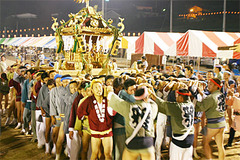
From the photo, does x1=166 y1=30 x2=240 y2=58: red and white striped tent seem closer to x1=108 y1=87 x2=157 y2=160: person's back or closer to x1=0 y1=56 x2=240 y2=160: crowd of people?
x1=0 y1=56 x2=240 y2=160: crowd of people

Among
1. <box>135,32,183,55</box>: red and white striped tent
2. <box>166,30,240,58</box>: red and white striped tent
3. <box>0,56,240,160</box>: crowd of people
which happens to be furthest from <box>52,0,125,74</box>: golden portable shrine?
<box>135,32,183,55</box>: red and white striped tent

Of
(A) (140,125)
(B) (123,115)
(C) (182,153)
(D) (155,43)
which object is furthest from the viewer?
(D) (155,43)

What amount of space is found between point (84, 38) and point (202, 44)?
4.46 meters

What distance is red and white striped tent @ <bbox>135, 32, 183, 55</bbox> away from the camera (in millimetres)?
11305

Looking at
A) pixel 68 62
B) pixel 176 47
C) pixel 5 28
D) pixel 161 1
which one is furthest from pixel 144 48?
pixel 5 28

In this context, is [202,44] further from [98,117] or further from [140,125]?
[140,125]

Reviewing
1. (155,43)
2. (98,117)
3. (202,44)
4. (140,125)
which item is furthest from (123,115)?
(155,43)

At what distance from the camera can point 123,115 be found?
3.33 metres

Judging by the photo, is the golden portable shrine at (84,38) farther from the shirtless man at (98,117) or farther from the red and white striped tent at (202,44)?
the shirtless man at (98,117)

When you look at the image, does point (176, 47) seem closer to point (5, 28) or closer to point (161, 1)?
point (161, 1)

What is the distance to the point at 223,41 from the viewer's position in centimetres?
975

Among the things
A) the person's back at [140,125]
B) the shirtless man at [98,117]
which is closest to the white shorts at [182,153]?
the person's back at [140,125]

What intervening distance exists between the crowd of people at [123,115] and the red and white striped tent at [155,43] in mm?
6024

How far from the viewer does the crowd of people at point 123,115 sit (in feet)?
10.7
